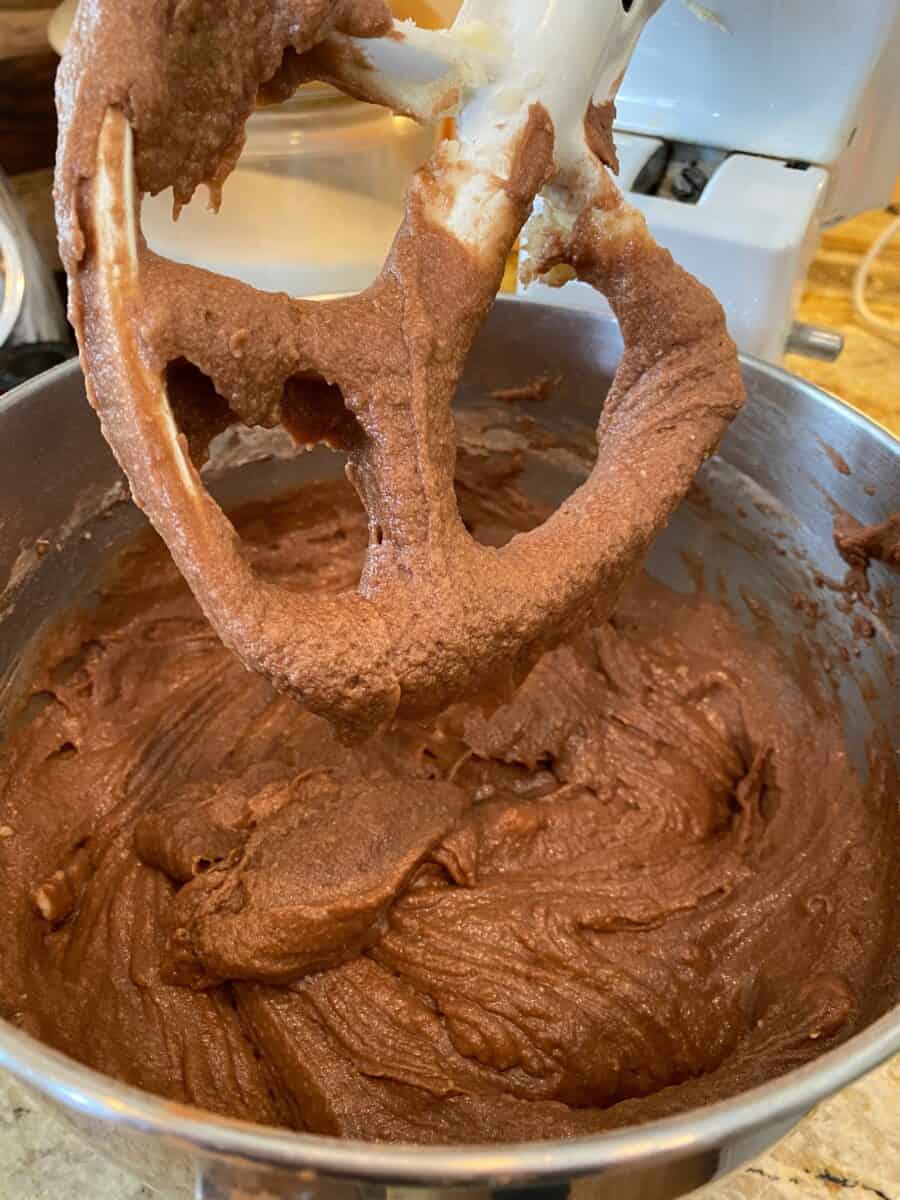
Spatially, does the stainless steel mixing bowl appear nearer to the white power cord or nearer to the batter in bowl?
the batter in bowl

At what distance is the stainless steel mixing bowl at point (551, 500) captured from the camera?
1.59 ft

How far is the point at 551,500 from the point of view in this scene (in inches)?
53.4

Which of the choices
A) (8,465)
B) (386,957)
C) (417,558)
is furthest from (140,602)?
(417,558)

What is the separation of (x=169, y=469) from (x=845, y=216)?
120cm

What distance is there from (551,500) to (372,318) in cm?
69

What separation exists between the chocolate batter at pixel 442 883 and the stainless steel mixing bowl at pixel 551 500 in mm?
69

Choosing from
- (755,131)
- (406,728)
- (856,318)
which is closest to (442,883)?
(406,728)

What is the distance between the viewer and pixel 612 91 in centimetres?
84

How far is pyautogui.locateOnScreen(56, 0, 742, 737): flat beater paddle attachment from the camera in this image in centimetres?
59

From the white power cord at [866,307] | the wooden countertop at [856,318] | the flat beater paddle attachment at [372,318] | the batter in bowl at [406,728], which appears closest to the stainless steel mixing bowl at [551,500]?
the batter in bowl at [406,728]

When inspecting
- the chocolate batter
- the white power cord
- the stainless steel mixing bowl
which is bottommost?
the chocolate batter

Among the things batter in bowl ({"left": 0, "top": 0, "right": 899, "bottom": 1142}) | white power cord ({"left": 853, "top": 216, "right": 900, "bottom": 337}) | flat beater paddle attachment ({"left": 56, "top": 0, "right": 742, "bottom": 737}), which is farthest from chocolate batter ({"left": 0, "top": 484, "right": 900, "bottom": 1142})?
white power cord ({"left": 853, "top": 216, "right": 900, "bottom": 337})

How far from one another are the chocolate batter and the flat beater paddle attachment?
37 cm

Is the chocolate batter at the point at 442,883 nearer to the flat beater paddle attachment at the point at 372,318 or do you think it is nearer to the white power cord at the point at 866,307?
the flat beater paddle attachment at the point at 372,318
